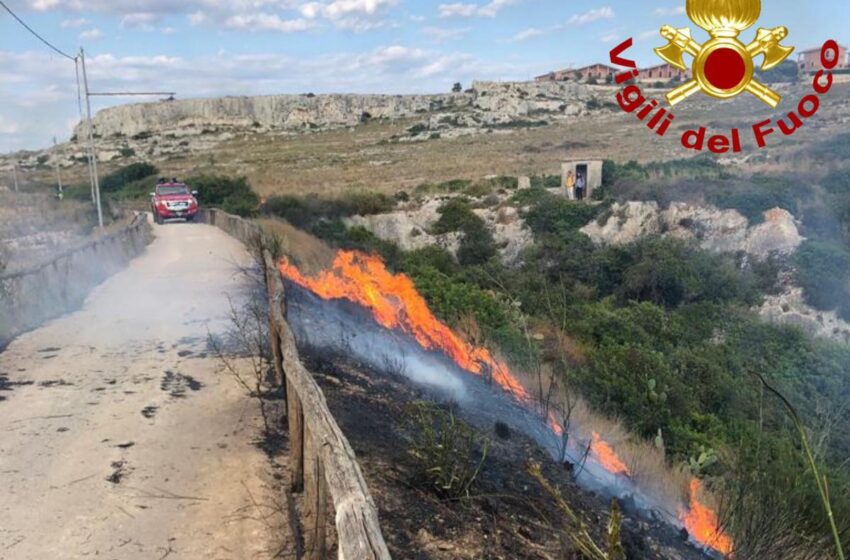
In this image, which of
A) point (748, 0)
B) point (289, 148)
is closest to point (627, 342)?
point (748, 0)

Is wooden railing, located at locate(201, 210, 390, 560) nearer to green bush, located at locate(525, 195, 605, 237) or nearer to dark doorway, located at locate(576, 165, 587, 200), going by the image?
green bush, located at locate(525, 195, 605, 237)

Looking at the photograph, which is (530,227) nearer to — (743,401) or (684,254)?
(684,254)

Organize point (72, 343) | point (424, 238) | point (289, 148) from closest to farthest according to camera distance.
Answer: point (72, 343), point (424, 238), point (289, 148)

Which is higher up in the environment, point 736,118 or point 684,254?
point 736,118

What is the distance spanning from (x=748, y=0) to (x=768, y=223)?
21006 mm

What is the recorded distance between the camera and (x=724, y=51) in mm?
8695

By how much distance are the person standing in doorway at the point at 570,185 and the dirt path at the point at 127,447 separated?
26532 mm

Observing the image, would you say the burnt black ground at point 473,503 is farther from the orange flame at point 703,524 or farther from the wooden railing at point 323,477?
the wooden railing at point 323,477

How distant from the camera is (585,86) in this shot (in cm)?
10162

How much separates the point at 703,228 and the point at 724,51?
21.5 m

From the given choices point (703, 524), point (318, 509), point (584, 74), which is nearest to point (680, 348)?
point (703, 524)

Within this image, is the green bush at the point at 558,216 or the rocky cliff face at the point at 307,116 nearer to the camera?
the green bush at the point at 558,216

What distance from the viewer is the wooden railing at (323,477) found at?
3154mm

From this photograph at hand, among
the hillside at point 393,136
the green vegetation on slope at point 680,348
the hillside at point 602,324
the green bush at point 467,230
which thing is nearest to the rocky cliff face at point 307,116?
the hillside at point 393,136
